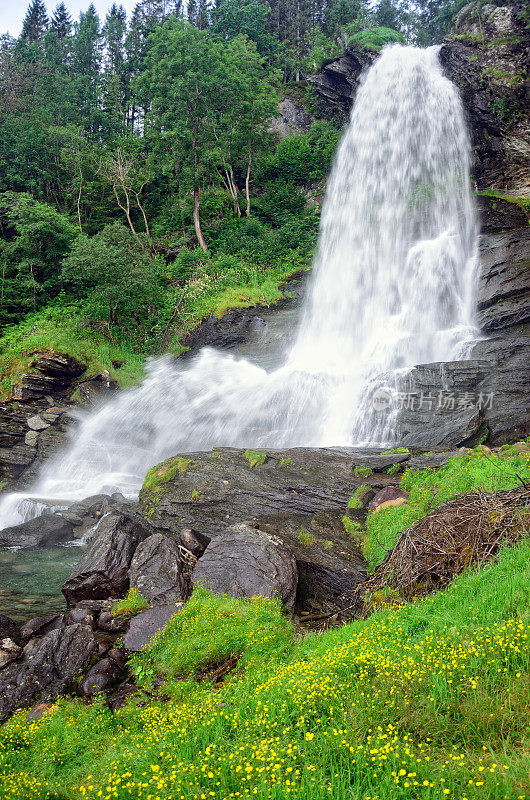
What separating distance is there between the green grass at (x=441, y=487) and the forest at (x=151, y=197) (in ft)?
53.8

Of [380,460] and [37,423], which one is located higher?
[380,460]

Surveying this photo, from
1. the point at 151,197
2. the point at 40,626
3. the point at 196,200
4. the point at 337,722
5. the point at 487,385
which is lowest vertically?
the point at 40,626

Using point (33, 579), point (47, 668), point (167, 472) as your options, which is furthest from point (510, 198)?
point (47, 668)

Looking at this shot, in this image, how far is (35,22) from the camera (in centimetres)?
6191

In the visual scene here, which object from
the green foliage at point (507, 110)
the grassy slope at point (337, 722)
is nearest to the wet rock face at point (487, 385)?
the grassy slope at point (337, 722)

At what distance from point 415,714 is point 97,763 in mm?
3071

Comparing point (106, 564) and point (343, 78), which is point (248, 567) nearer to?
point (106, 564)

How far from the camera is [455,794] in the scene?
284 centimetres

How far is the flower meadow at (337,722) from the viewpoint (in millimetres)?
3152

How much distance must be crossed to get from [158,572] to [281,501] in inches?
123

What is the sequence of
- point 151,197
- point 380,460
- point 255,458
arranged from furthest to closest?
point 151,197 → point 255,458 → point 380,460

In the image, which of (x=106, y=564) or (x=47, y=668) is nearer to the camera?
(x=47, y=668)

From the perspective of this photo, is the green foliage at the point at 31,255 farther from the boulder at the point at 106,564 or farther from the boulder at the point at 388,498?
the boulder at the point at 388,498

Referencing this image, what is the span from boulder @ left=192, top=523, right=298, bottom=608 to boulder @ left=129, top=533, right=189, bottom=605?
37cm
